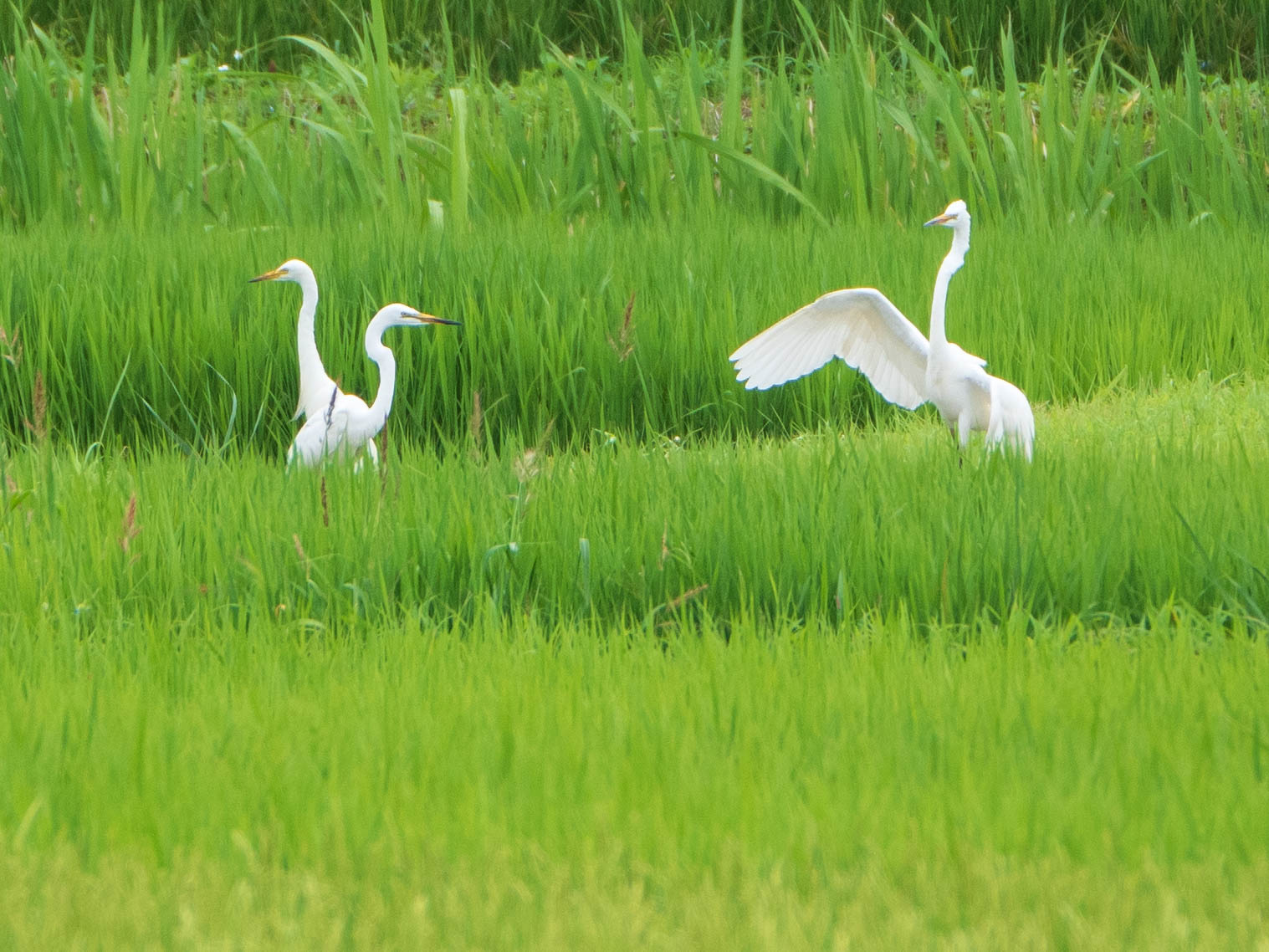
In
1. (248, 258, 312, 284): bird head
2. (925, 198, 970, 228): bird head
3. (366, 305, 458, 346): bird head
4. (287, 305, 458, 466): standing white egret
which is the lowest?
(287, 305, 458, 466): standing white egret

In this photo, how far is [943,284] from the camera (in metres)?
4.60

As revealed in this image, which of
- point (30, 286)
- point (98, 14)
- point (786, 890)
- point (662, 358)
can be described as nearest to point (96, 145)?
point (30, 286)

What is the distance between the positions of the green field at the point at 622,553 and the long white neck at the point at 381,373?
373mm

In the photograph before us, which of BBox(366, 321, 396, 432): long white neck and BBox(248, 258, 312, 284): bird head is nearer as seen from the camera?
BBox(366, 321, 396, 432): long white neck

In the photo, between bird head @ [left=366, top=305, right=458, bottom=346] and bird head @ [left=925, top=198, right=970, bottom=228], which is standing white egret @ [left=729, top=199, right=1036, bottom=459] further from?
bird head @ [left=366, top=305, right=458, bottom=346]

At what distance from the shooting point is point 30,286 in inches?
216

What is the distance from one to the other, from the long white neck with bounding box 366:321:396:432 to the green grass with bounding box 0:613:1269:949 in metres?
1.88

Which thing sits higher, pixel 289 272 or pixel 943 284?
pixel 289 272

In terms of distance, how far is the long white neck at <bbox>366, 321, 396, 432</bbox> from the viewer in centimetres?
460

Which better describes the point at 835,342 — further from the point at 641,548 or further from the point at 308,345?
the point at 308,345

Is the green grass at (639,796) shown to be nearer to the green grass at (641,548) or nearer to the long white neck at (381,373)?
the green grass at (641,548)

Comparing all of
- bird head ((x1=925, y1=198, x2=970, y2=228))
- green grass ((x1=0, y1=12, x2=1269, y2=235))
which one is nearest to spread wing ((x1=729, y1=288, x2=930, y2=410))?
bird head ((x1=925, y1=198, x2=970, y2=228))

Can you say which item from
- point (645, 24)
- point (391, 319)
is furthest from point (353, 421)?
point (645, 24)

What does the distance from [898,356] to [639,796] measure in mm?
3064
